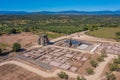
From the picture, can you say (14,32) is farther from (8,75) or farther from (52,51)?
(8,75)

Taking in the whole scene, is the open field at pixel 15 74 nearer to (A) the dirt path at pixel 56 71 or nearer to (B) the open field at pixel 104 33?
(A) the dirt path at pixel 56 71

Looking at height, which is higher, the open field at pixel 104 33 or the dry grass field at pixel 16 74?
the open field at pixel 104 33

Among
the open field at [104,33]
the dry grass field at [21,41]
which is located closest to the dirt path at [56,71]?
the dry grass field at [21,41]

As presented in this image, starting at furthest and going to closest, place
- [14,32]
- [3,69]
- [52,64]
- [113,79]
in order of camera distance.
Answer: [14,32]
[52,64]
[3,69]
[113,79]

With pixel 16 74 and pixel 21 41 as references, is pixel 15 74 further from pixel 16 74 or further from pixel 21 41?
pixel 21 41

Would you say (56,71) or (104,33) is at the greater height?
(104,33)

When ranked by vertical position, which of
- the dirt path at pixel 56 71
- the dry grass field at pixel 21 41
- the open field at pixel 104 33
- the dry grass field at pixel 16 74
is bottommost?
the dry grass field at pixel 16 74

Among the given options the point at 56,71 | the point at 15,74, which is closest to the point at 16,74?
the point at 15,74

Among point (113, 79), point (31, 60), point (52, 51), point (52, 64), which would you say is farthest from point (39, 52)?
point (113, 79)

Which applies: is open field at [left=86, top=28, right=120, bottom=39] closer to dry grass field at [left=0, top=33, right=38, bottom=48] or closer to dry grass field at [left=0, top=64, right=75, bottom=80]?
dry grass field at [left=0, top=33, right=38, bottom=48]

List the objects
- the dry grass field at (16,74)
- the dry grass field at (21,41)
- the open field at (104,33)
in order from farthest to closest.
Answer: the open field at (104,33), the dry grass field at (21,41), the dry grass field at (16,74)

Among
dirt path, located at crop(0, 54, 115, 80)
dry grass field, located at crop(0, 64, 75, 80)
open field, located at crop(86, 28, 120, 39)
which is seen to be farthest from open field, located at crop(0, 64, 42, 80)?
open field, located at crop(86, 28, 120, 39)
